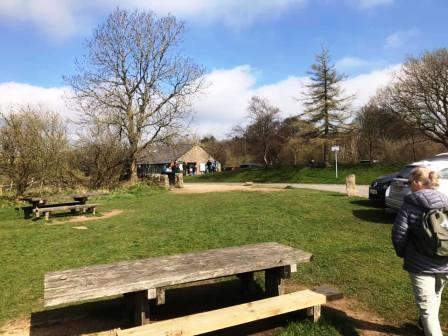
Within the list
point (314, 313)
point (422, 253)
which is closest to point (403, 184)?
point (314, 313)

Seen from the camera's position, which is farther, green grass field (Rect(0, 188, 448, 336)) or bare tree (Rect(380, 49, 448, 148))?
bare tree (Rect(380, 49, 448, 148))

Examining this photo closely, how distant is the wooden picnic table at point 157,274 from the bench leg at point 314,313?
1.74ft

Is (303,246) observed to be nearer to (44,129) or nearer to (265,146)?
(44,129)

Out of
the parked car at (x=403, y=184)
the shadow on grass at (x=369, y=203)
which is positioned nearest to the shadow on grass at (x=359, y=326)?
the parked car at (x=403, y=184)

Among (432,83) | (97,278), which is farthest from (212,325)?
(432,83)

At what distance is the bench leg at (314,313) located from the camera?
435cm

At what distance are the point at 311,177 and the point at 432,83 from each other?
12.9 m

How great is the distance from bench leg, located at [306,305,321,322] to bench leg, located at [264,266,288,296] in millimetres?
526

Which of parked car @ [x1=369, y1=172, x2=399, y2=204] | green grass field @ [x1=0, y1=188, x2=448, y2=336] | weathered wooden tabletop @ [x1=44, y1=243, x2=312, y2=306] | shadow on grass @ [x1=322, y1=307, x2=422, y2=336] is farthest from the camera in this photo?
parked car @ [x1=369, y1=172, x2=399, y2=204]

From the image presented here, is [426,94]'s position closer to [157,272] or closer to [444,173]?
[444,173]

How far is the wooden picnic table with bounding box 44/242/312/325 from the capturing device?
3553mm

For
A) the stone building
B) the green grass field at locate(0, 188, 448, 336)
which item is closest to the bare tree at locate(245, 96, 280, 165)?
the stone building

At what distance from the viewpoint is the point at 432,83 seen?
3356cm

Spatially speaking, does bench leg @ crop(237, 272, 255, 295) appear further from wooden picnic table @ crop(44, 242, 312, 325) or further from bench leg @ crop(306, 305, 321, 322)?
bench leg @ crop(306, 305, 321, 322)
